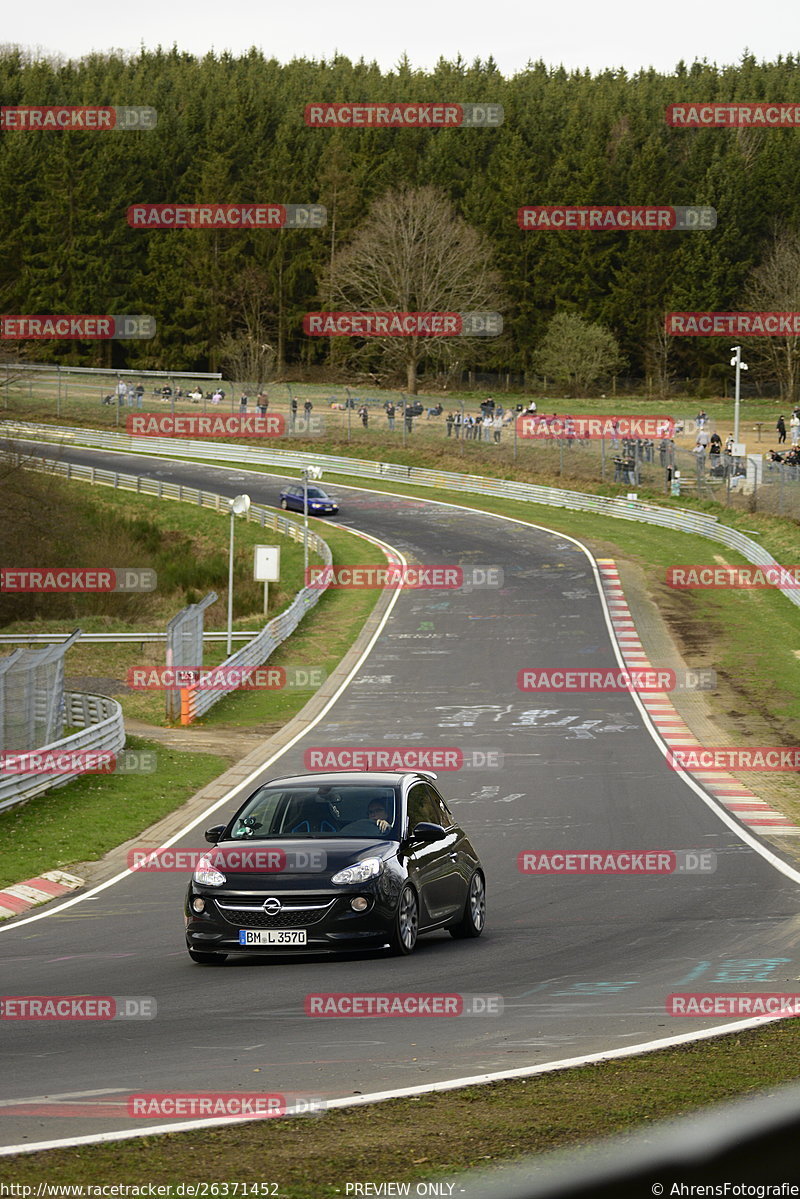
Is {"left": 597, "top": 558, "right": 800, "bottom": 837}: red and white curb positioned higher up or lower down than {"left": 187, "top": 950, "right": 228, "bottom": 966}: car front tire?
lower down

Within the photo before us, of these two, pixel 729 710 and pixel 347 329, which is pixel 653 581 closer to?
pixel 729 710

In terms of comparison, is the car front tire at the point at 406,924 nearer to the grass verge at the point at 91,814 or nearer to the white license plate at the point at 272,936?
the white license plate at the point at 272,936

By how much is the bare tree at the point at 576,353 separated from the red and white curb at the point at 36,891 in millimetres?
96267

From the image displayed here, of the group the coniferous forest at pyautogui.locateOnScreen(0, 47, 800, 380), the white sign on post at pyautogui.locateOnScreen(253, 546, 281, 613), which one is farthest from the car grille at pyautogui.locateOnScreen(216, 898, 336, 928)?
the coniferous forest at pyautogui.locateOnScreen(0, 47, 800, 380)

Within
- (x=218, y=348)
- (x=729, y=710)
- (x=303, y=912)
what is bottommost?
(x=729, y=710)

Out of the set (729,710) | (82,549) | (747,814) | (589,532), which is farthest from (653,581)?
(747,814)

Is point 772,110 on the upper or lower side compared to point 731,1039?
upper

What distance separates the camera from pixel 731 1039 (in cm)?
927

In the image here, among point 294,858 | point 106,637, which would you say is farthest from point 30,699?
point 106,637

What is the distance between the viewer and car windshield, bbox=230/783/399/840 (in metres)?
12.9

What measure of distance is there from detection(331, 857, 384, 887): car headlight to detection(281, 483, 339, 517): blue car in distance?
55.2 m

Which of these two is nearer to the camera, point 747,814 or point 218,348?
point 747,814

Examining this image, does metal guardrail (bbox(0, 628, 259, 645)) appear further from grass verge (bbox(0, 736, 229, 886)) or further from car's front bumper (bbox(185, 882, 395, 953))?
car's front bumper (bbox(185, 882, 395, 953))

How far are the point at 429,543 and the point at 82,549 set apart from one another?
15162 mm
